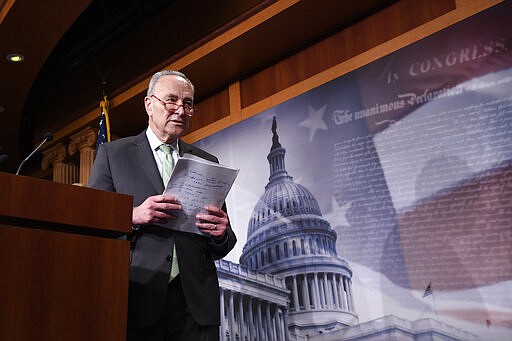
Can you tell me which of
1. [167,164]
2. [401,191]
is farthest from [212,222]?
[401,191]

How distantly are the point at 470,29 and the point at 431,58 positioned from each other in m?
0.22

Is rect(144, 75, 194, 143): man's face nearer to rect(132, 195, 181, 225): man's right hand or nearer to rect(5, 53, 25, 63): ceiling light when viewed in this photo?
rect(132, 195, 181, 225): man's right hand

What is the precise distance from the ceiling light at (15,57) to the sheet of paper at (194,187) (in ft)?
8.98

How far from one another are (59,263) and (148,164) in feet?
1.78

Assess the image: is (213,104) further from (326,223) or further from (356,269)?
(356,269)

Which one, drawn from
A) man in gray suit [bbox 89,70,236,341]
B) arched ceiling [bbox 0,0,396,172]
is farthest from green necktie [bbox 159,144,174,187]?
arched ceiling [bbox 0,0,396,172]

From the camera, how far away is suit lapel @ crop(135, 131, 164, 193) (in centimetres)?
160

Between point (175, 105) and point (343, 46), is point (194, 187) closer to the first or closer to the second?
point (175, 105)

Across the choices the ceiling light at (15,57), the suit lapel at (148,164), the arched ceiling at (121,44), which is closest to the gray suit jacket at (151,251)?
the suit lapel at (148,164)

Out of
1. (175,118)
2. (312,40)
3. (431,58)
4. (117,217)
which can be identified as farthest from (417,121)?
(117,217)

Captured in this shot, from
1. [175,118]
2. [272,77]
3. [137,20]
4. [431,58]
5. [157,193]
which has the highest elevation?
[137,20]

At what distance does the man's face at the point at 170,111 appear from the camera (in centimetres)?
168

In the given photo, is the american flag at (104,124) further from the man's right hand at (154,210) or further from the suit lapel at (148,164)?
the man's right hand at (154,210)

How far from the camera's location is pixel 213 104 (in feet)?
13.0
